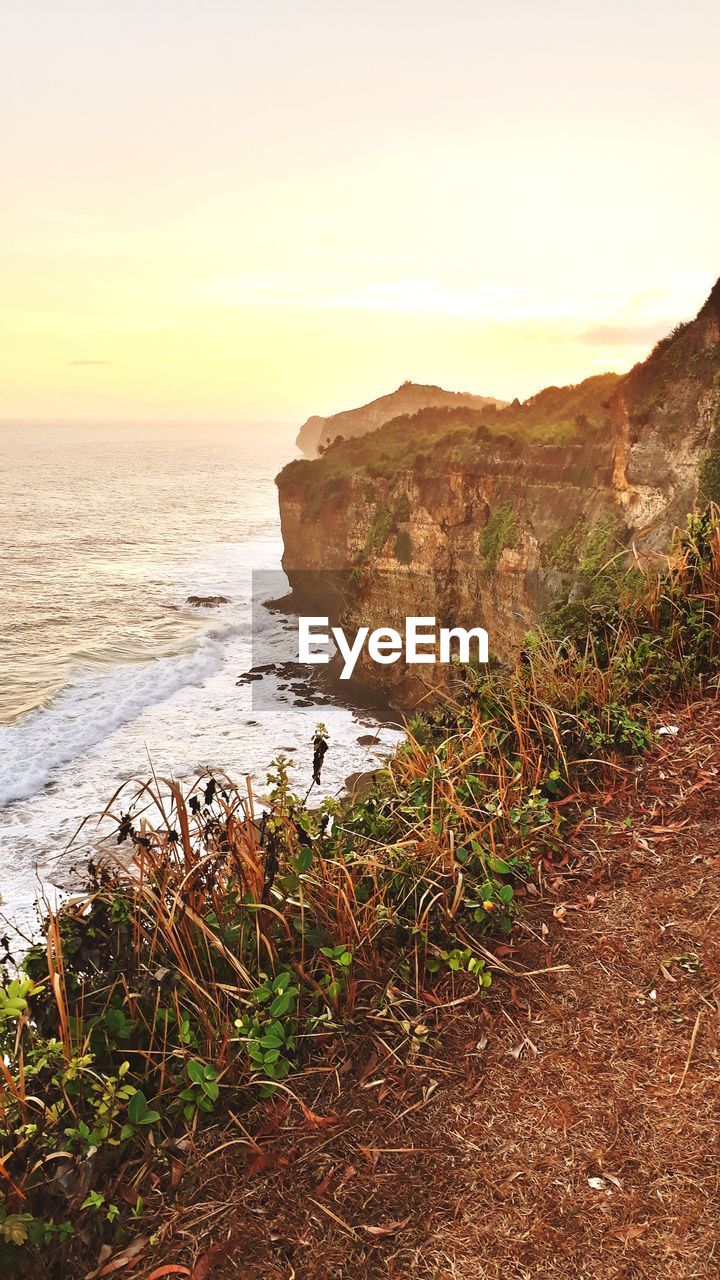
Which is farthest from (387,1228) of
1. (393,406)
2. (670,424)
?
(393,406)

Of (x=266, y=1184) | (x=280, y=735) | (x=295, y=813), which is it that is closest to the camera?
(x=266, y=1184)

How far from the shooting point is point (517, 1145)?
2439mm

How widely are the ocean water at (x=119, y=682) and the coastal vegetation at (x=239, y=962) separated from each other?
49 centimetres

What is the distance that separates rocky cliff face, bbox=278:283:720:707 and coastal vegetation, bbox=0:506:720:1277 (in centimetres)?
1509

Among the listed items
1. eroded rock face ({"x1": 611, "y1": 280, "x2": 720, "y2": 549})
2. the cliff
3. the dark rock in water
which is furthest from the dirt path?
the cliff

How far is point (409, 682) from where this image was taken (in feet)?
96.6

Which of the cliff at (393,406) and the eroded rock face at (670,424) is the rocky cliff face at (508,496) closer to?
the eroded rock face at (670,424)

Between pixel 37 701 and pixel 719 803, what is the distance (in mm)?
22840

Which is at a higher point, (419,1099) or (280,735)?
(419,1099)

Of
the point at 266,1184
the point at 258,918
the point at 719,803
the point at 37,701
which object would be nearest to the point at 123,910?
the point at 258,918

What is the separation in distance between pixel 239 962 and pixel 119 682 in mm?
24550

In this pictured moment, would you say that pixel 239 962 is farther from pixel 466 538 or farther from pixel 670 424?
pixel 466 538

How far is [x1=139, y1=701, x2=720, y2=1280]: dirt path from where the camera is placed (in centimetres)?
215

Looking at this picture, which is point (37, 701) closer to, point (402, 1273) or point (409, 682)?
point (409, 682)
